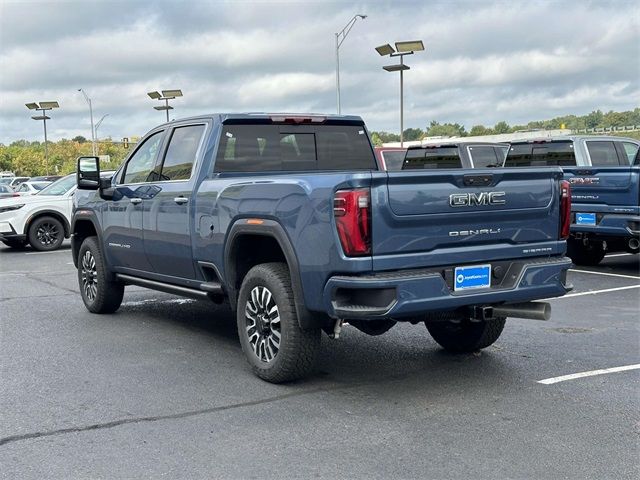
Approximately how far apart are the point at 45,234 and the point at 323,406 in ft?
43.7

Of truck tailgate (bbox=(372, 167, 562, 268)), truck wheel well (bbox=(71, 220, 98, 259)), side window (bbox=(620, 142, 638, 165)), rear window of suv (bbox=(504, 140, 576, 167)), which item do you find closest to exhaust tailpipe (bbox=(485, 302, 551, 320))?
truck tailgate (bbox=(372, 167, 562, 268))

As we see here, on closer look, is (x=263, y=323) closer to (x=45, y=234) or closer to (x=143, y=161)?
(x=143, y=161)

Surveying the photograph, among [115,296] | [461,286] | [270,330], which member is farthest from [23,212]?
[461,286]

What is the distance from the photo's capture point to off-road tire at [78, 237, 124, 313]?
8438mm

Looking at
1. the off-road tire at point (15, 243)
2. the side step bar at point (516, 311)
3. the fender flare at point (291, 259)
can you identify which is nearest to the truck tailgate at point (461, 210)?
the side step bar at point (516, 311)

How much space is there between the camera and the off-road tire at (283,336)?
5.45 m

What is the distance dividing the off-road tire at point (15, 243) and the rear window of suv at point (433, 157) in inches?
343

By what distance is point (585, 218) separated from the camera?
12.0 metres

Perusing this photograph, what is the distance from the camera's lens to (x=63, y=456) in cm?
430

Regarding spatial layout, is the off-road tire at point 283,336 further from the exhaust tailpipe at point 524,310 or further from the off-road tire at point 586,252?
the off-road tire at point 586,252

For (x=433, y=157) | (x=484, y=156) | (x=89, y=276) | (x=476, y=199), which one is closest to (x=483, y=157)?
(x=484, y=156)

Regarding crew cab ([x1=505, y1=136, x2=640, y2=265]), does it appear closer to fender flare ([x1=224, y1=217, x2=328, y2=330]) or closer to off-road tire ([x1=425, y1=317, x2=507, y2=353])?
off-road tire ([x1=425, y1=317, x2=507, y2=353])

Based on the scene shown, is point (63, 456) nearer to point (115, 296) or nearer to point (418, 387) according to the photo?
point (418, 387)

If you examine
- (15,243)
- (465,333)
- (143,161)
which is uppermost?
(143,161)
